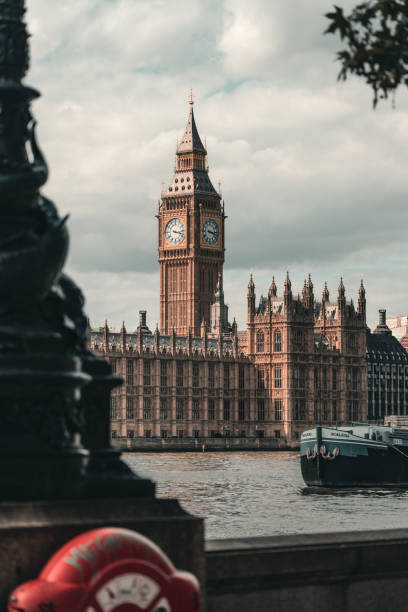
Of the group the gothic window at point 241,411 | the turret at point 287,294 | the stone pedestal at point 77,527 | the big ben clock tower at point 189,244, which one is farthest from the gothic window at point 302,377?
the stone pedestal at point 77,527

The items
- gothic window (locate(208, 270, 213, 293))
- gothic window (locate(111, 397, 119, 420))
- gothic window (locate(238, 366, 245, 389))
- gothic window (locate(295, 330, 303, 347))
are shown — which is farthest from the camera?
gothic window (locate(208, 270, 213, 293))

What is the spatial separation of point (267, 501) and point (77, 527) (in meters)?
46.3

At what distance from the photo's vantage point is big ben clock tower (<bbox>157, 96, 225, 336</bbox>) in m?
150

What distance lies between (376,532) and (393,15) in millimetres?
3271

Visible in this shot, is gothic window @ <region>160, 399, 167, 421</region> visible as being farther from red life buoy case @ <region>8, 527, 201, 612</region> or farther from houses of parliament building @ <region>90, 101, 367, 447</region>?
red life buoy case @ <region>8, 527, 201, 612</region>

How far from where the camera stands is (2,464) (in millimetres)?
6332

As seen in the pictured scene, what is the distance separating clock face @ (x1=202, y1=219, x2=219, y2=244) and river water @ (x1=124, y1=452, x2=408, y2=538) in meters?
68.8

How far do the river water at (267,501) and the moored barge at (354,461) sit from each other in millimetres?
1358

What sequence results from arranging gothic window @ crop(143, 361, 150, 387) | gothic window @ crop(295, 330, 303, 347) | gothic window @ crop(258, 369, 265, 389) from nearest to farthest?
gothic window @ crop(143, 361, 150, 387), gothic window @ crop(258, 369, 265, 389), gothic window @ crop(295, 330, 303, 347)

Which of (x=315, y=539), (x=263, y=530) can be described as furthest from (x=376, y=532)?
(x=263, y=530)

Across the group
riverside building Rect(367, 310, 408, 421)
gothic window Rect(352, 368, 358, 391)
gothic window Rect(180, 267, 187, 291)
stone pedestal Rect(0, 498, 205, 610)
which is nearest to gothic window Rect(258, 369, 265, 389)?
gothic window Rect(352, 368, 358, 391)

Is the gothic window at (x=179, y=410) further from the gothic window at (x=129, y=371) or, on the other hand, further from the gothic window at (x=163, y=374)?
the gothic window at (x=129, y=371)

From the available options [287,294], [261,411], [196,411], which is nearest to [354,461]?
[196,411]

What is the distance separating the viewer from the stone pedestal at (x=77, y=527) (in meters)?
6.01
